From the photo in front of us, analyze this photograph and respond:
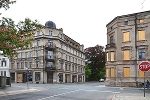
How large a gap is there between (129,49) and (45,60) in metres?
29.4

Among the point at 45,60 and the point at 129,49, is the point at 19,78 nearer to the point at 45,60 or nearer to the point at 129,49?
the point at 45,60

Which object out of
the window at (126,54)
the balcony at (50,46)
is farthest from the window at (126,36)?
the balcony at (50,46)

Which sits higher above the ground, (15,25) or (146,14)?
(146,14)

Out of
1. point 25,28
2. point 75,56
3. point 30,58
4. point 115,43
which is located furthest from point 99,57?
point 25,28

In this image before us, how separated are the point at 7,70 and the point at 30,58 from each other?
794 cm

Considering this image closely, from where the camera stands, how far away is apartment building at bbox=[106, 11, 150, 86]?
139ft

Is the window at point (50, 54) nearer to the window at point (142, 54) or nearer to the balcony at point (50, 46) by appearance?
the balcony at point (50, 46)

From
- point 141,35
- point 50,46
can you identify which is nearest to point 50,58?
point 50,46

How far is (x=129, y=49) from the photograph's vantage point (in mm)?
43656

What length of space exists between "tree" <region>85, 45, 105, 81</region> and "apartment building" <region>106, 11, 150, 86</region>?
40.2m

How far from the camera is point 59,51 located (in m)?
69.2

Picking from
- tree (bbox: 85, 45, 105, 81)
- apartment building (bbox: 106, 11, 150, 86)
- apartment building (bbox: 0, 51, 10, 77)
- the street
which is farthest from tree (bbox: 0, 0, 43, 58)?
tree (bbox: 85, 45, 105, 81)

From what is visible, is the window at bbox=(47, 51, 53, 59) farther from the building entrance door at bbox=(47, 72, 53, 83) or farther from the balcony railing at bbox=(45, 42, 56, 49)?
the building entrance door at bbox=(47, 72, 53, 83)

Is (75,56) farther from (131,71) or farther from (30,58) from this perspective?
(131,71)
